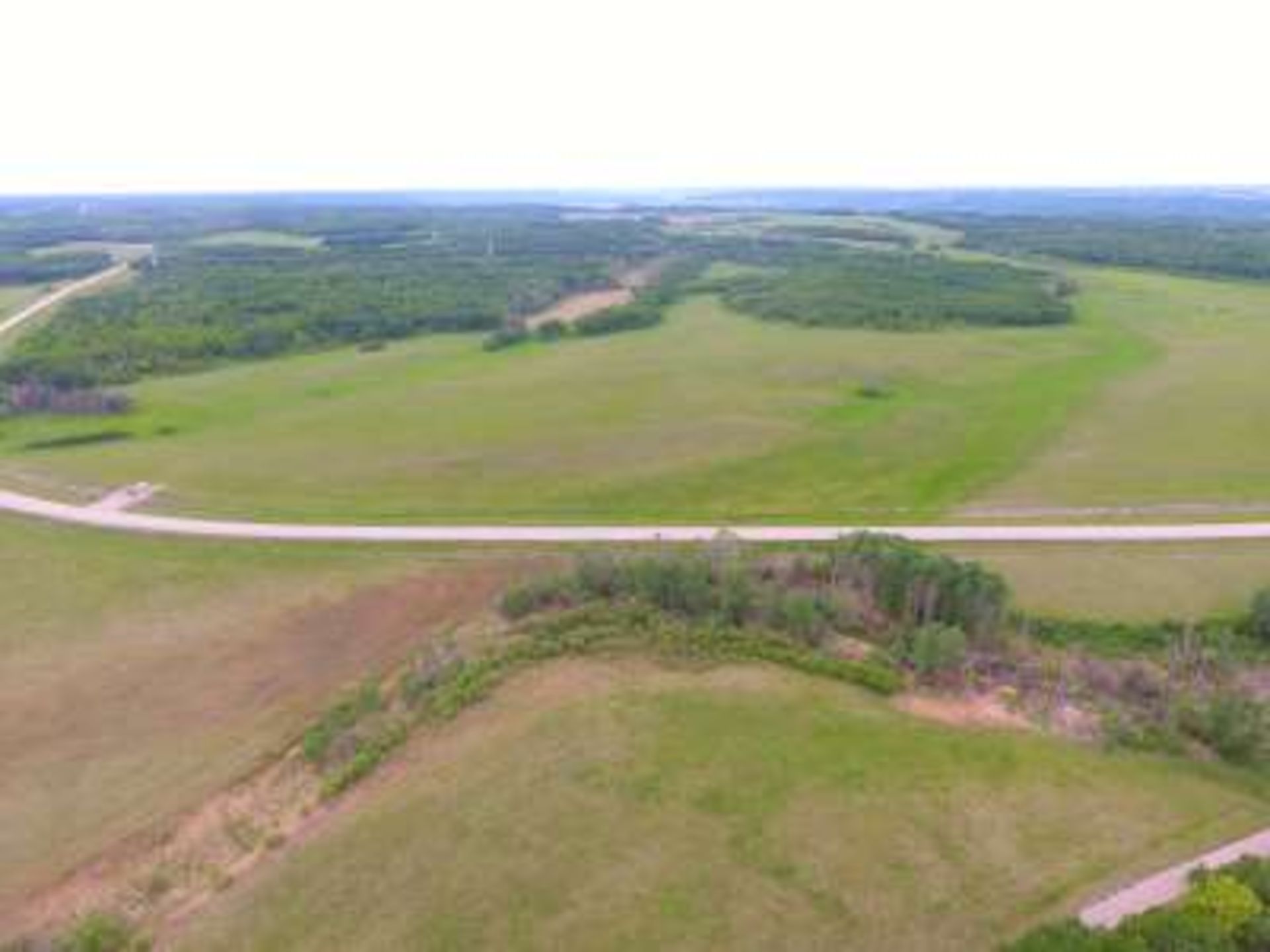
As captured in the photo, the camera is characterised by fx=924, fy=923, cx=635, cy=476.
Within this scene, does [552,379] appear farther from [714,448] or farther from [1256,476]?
[1256,476]

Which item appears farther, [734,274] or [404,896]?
[734,274]

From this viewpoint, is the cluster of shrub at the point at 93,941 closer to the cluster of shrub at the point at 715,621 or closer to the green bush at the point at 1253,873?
the cluster of shrub at the point at 715,621

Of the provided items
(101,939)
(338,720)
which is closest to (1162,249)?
(338,720)

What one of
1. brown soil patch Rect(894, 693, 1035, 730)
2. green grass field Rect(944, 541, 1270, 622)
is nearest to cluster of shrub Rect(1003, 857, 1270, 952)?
brown soil patch Rect(894, 693, 1035, 730)

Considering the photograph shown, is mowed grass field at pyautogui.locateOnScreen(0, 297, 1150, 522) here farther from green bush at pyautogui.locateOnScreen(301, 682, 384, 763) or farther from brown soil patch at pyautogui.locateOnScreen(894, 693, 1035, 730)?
brown soil patch at pyautogui.locateOnScreen(894, 693, 1035, 730)

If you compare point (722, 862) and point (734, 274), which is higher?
point (734, 274)

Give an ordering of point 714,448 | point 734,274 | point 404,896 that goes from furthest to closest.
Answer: point 734,274
point 714,448
point 404,896

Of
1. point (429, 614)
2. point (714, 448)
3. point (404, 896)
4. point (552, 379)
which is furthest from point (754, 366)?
point (404, 896)

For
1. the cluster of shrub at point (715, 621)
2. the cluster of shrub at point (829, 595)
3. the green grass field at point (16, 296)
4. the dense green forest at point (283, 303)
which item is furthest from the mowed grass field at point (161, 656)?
the green grass field at point (16, 296)
